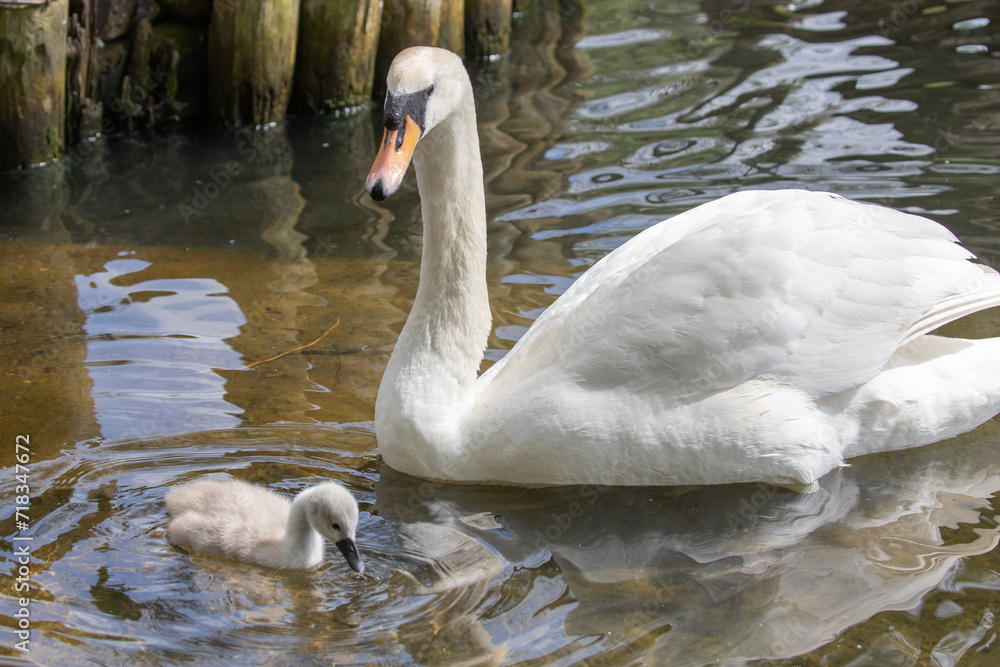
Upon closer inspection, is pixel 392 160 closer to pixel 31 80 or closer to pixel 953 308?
pixel 953 308

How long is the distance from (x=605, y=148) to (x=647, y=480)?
485 centimetres

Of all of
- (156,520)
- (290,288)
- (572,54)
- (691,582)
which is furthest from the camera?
(572,54)

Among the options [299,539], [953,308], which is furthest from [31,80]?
[953,308]

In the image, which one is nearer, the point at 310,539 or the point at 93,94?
the point at 310,539

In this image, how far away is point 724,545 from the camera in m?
4.29

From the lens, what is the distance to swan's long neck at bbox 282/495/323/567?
13.2ft

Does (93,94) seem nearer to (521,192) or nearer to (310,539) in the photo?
(521,192)

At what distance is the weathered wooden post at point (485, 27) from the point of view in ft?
37.6

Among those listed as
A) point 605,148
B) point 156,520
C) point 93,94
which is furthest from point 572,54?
point 156,520

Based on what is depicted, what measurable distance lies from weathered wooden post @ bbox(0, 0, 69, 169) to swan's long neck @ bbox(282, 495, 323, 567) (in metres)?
5.39

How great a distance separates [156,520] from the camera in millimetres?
4340

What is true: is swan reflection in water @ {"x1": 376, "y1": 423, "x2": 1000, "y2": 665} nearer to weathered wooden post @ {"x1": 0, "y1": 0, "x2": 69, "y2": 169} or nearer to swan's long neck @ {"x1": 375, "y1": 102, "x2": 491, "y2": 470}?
swan's long neck @ {"x1": 375, "y1": 102, "x2": 491, "y2": 470}

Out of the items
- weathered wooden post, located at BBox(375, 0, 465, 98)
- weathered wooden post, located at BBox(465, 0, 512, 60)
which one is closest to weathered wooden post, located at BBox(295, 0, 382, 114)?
weathered wooden post, located at BBox(375, 0, 465, 98)

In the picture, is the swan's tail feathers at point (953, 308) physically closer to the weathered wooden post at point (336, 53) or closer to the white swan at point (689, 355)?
the white swan at point (689, 355)
